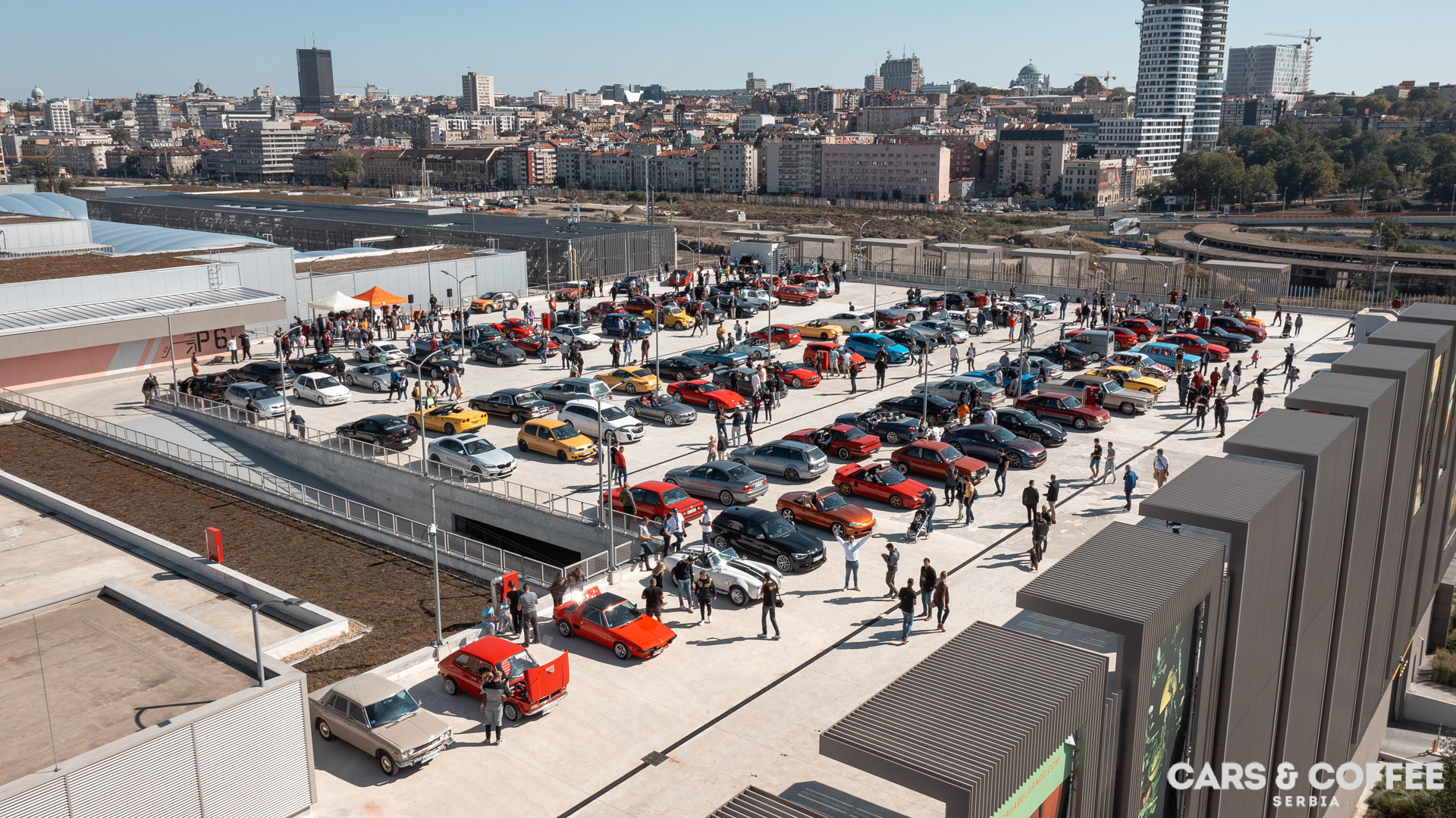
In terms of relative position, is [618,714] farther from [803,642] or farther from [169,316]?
[169,316]

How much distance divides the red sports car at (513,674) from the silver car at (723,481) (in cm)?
1057

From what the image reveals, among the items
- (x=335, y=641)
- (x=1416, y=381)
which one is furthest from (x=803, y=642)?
(x=1416, y=381)

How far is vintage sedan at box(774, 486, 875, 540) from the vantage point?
85.8ft

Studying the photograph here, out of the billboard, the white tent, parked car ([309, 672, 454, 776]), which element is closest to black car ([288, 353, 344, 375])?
the white tent

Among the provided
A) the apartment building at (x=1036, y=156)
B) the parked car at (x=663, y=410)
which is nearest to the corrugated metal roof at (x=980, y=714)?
the parked car at (x=663, y=410)

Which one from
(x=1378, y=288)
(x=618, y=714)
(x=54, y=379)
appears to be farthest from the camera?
(x=1378, y=288)

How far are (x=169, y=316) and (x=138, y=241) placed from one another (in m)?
24.6

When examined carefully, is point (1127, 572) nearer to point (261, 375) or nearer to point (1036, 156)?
point (261, 375)

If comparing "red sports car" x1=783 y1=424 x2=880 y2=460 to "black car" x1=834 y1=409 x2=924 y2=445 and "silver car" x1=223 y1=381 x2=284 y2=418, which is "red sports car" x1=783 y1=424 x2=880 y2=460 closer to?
"black car" x1=834 y1=409 x2=924 y2=445

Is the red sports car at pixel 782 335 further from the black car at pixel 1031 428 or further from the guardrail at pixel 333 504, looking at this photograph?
the guardrail at pixel 333 504

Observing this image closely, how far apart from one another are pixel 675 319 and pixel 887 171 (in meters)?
145

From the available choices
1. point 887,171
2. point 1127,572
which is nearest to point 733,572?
point 1127,572

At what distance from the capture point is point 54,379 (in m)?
42.9

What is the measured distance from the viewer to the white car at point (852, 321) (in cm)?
5134
